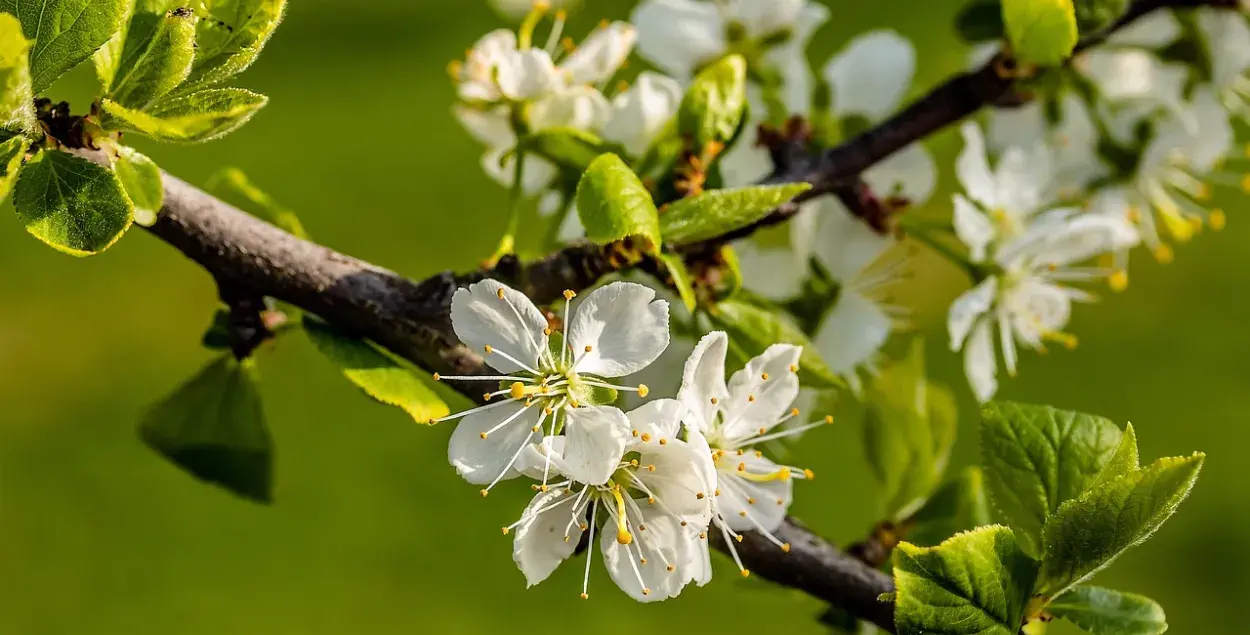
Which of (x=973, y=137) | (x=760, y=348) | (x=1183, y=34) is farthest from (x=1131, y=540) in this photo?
(x=1183, y=34)

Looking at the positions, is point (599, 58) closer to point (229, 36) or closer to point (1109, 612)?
point (229, 36)

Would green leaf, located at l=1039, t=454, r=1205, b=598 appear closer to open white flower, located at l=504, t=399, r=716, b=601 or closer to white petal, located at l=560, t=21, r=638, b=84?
open white flower, located at l=504, t=399, r=716, b=601

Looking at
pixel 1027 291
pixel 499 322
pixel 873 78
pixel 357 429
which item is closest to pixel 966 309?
pixel 1027 291

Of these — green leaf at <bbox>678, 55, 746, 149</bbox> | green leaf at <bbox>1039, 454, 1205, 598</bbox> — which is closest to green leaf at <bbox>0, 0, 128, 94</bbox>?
green leaf at <bbox>678, 55, 746, 149</bbox>

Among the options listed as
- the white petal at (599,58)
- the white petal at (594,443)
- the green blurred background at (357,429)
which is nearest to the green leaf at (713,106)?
the white petal at (599,58)

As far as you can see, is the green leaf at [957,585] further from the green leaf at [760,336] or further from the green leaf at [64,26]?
the green leaf at [64,26]

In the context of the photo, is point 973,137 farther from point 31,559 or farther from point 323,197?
point 323,197
